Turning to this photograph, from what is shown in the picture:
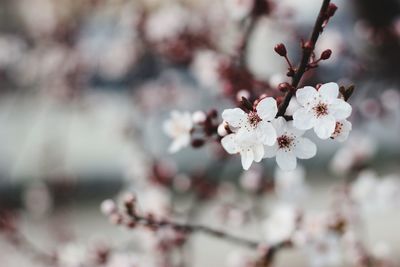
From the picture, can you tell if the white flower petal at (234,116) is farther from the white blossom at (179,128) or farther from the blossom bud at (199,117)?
the white blossom at (179,128)

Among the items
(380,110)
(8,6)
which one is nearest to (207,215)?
(380,110)

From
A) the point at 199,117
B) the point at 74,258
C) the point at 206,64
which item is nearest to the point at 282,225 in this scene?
the point at 199,117

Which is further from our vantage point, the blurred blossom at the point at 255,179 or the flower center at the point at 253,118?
the blurred blossom at the point at 255,179

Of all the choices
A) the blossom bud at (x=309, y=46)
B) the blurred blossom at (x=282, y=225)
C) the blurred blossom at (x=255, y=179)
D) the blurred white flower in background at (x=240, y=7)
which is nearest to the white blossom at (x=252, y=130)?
the blossom bud at (x=309, y=46)

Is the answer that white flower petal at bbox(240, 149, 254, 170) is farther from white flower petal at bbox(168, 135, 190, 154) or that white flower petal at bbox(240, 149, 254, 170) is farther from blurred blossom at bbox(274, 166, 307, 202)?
blurred blossom at bbox(274, 166, 307, 202)

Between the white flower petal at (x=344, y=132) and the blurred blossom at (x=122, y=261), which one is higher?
the blurred blossom at (x=122, y=261)

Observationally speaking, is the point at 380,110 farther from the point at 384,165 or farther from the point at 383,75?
the point at 384,165
